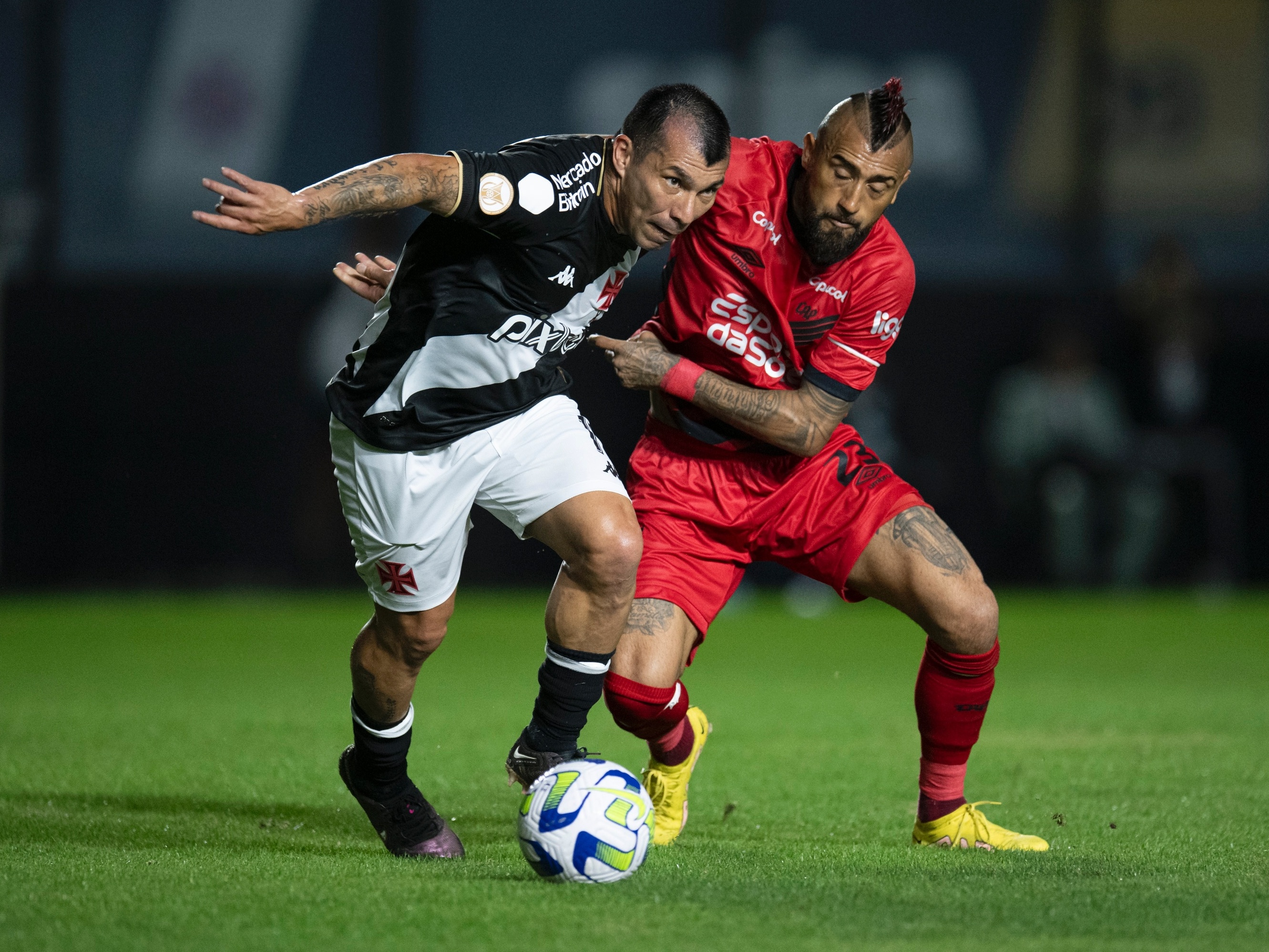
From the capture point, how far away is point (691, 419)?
481 cm

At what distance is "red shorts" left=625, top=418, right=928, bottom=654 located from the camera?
4.59m

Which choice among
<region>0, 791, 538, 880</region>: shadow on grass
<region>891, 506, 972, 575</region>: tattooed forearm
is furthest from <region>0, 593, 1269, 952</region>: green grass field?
<region>891, 506, 972, 575</region>: tattooed forearm

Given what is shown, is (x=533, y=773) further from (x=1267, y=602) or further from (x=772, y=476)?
(x=1267, y=602)

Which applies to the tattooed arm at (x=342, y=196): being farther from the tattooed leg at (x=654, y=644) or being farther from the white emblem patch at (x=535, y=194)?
the tattooed leg at (x=654, y=644)

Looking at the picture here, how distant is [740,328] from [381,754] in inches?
63.5

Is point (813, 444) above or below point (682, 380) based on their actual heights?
below

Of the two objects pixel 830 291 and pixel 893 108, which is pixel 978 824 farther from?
pixel 893 108

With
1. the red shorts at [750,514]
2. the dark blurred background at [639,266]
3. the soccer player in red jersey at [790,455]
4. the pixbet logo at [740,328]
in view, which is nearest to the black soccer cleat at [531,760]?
the soccer player in red jersey at [790,455]

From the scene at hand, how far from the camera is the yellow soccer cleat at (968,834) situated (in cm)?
424

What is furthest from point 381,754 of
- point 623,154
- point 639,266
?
point 639,266

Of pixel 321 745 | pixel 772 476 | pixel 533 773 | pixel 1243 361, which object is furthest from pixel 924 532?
pixel 1243 361

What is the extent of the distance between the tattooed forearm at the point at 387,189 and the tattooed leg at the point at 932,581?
160cm

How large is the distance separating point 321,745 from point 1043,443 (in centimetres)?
861

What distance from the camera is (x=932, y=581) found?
4.39m
